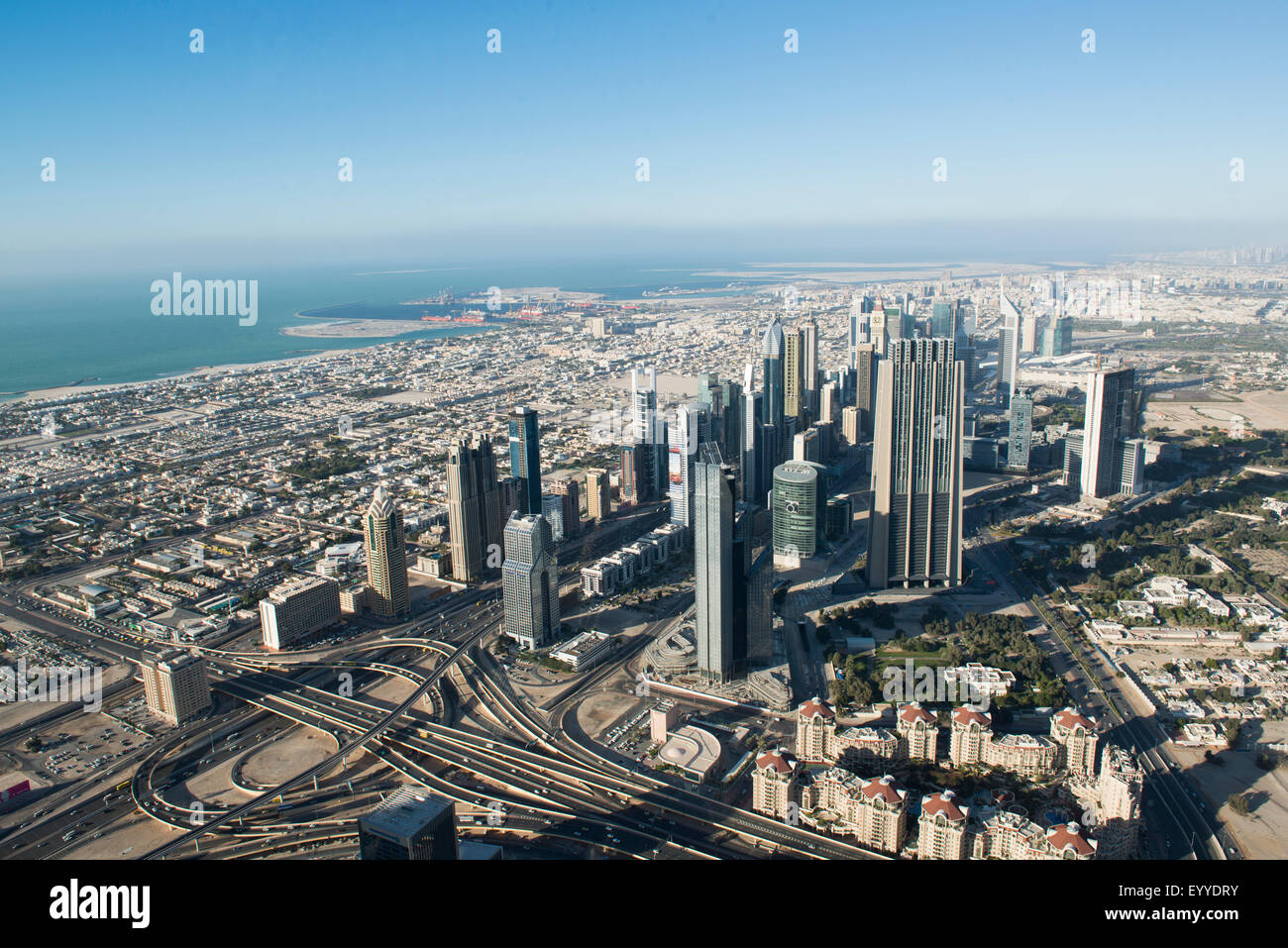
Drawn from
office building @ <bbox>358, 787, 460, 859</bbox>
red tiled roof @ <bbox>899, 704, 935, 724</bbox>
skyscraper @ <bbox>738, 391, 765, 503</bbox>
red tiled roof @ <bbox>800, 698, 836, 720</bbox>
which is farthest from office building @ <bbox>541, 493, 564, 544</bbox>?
office building @ <bbox>358, 787, 460, 859</bbox>

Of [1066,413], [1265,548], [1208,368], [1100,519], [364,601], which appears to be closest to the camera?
[364,601]

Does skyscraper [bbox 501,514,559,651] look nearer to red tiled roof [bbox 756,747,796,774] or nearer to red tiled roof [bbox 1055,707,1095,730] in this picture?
red tiled roof [bbox 756,747,796,774]

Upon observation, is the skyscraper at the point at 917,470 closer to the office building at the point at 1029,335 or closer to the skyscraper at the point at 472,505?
the skyscraper at the point at 472,505

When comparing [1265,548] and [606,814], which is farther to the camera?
[1265,548]
